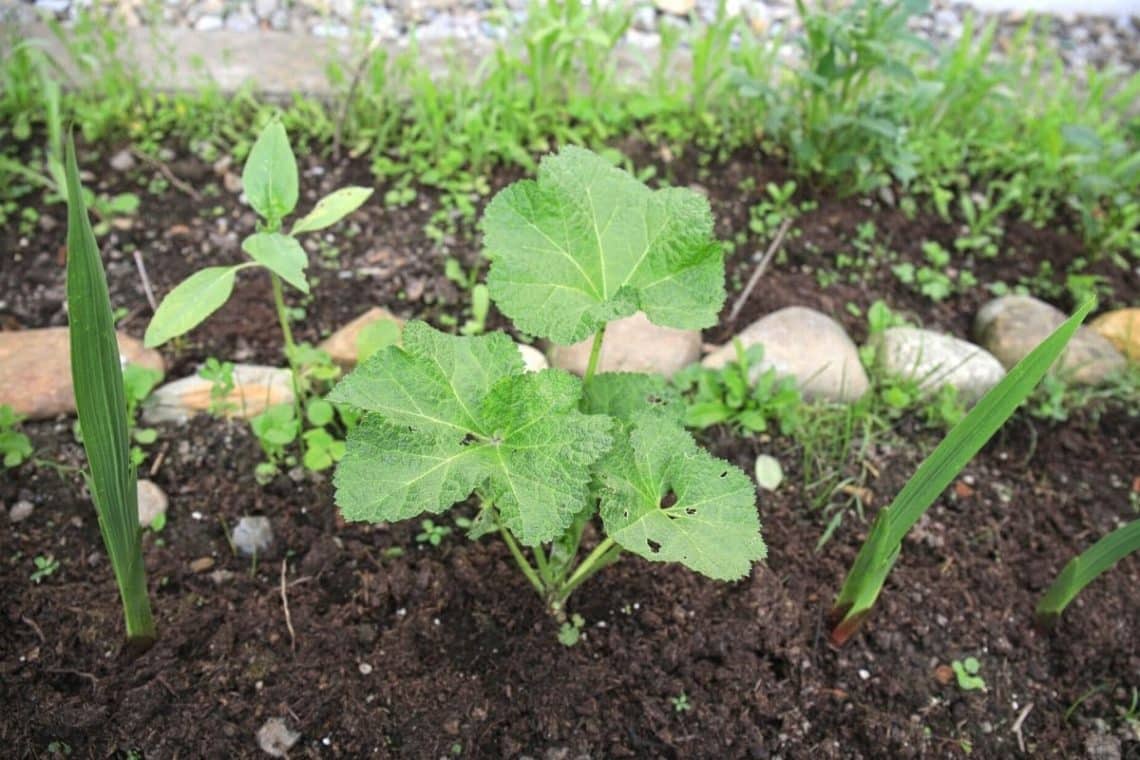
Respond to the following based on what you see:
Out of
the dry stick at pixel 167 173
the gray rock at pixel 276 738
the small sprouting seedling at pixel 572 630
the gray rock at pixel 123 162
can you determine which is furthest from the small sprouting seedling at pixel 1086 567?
the gray rock at pixel 123 162

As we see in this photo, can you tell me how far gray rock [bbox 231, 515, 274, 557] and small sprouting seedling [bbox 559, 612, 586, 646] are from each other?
0.58 metres

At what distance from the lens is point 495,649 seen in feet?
5.58

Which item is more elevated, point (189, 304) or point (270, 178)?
point (270, 178)

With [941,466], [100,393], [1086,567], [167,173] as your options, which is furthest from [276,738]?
[167,173]

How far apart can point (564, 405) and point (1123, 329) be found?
181 centimetres

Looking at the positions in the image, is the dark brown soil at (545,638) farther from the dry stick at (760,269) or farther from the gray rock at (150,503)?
the dry stick at (760,269)

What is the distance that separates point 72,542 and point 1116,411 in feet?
7.48

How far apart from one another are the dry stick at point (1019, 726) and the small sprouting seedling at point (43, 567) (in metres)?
1.72

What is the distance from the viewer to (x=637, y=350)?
225cm

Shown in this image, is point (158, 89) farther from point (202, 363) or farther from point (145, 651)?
point (145, 651)

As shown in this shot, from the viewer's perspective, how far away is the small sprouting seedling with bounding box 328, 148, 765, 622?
1.31 m

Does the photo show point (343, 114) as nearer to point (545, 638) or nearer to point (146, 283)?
point (146, 283)

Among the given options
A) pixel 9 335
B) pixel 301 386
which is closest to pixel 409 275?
pixel 301 386

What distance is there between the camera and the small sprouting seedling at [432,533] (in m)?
1.84
